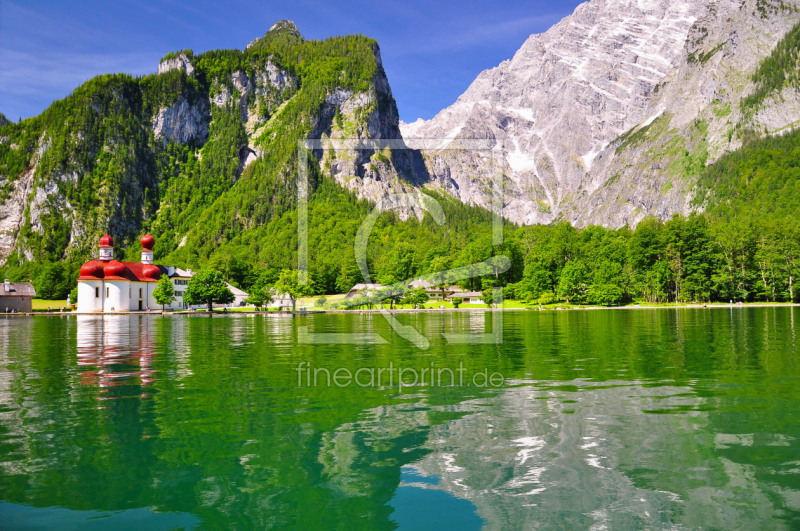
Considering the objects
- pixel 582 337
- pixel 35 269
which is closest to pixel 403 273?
pixel 582 337

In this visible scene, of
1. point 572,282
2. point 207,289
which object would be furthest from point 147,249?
point 572,282

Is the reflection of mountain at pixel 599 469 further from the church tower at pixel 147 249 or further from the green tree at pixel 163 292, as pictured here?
the church tower at pixel 147 249

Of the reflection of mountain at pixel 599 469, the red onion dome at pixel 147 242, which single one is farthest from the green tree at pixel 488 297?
the reflection of mountain at pixel 599 469

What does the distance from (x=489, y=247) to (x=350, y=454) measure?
13155cm

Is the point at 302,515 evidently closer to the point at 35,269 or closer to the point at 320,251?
the point at 320,251

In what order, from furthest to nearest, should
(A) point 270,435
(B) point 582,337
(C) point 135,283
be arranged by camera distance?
(C) point 135,283 < (B) point 582,337 < (A) point 270,435

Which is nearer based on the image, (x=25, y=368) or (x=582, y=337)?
(x=25, y=368)

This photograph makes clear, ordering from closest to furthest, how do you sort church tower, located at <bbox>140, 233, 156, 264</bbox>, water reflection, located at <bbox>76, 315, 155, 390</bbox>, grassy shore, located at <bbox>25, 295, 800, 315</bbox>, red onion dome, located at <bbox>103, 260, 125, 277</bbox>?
water reflection, located at <bbox>76, 315, 155, 390</bbox> → grassy shore, located at <bbox>25, 295, 800, 315</bbox> → red onion dome, located at <bbox>103, 260, 125, 277</bbox> → church tower, located at <bbox>140, 233, 156, 264</bbox>

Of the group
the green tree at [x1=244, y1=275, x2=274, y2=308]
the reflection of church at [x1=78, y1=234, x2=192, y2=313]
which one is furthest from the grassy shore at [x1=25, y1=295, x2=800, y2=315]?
the reflection of church at [x1=78, y1=234, x2=192, y2=313]

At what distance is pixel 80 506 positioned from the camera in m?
9.80

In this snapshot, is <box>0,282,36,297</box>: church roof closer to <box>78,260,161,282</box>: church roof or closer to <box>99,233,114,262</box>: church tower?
<box>78,260,161,282</box>: church roof

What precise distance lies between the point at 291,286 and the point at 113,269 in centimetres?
4135

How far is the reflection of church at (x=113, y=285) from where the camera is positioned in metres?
124

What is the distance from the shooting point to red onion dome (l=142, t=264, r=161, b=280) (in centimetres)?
13312
